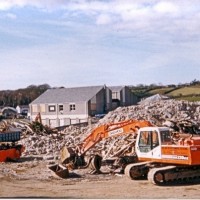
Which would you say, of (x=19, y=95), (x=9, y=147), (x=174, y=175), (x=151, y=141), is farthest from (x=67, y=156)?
(x=19, y=95)

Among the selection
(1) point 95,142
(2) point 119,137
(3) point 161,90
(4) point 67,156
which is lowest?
(4) point 67,156

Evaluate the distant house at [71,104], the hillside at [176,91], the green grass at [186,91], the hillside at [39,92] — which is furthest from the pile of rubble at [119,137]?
the hillside at [39,92]

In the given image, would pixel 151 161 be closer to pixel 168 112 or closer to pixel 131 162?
pixel 131 162

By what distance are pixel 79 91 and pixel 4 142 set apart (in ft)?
118

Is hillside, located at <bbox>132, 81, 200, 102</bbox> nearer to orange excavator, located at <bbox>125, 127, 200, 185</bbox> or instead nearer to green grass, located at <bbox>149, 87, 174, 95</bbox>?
green grass, located at <bbox>149, 87, 174, 95</bbox>

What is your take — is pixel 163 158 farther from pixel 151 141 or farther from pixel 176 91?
pixel 176 91

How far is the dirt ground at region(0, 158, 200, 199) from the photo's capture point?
15.7 metres

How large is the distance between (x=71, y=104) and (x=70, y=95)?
5.36ft

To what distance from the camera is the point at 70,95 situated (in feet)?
201

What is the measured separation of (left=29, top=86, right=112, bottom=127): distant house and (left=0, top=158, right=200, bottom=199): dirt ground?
37721mm

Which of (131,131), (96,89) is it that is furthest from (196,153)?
(96,89)

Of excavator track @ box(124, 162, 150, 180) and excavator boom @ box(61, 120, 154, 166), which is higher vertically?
excavator boom @ box(61, 120, 154, 166)

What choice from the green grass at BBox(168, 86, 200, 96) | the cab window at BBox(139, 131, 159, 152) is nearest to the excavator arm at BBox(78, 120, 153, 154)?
the cab window at BBox(139, 131, 159, 152)

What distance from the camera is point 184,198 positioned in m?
14.8
